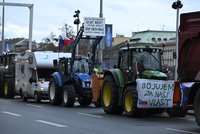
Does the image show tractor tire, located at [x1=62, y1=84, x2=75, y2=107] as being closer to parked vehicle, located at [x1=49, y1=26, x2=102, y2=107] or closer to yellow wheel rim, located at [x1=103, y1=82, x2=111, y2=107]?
parked vehicle, located at [x1=49, y1=26, x2=102, y2=107]

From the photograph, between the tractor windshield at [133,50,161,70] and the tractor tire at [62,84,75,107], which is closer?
the tractor windshield at [133,50,161,70]

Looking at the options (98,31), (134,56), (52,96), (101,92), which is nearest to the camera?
(134,56)

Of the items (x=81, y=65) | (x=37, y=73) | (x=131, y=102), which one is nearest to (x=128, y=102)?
(x=131, y=102)

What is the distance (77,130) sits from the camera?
13195mm

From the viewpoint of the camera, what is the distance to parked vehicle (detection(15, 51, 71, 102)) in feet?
87.1

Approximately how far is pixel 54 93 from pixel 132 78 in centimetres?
723

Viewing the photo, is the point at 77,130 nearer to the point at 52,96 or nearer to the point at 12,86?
the point at 52,96

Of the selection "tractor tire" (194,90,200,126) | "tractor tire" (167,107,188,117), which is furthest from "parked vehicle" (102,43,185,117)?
"tractor tire" (194,90,200,126)

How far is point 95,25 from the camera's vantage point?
2930 centimetres

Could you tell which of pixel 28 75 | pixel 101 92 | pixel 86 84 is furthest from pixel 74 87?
pixel 28 75

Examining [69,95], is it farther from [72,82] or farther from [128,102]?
[128,102]

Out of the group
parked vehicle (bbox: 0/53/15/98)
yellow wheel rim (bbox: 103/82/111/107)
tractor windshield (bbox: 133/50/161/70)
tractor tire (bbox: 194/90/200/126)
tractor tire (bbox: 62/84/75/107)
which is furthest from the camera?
parked vehicle (bbox: 0/53/15/98)

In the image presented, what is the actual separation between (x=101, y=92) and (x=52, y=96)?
5.50 m

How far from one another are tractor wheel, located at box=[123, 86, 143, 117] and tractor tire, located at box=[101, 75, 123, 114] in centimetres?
92
